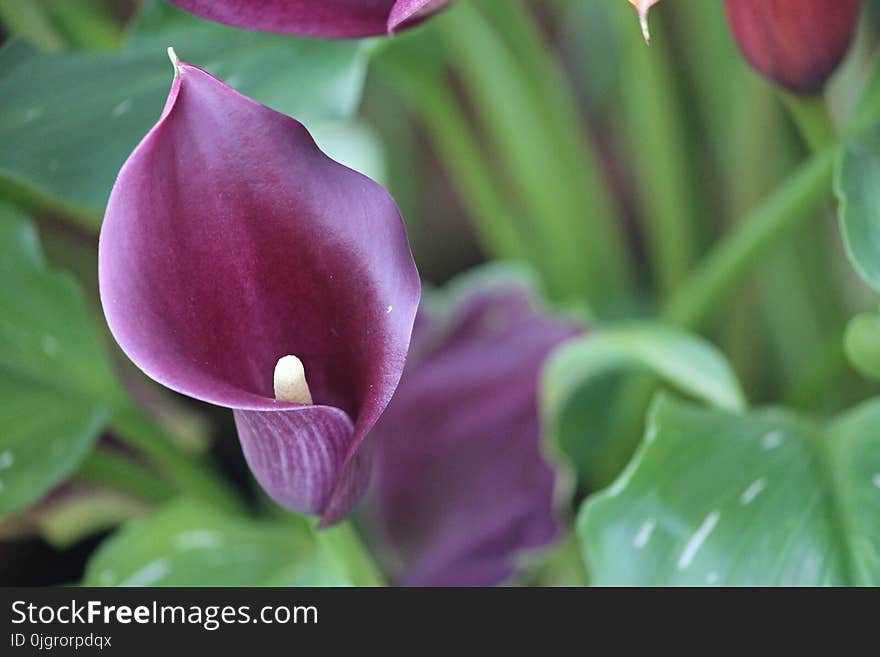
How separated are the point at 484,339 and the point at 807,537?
0.26 metres

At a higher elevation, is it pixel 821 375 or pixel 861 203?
pixel 861 203

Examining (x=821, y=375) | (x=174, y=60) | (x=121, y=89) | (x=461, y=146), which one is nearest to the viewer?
(x=174, y=60)

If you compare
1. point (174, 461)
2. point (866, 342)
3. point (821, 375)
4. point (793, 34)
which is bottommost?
point (174, 461)

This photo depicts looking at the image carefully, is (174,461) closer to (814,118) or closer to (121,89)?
(121,89)

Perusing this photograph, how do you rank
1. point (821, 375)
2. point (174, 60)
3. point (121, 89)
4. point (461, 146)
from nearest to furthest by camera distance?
point (174, 60) < point (121, 89) < point (821, 375) < point (461, 146)

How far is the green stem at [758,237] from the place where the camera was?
17.3 inches

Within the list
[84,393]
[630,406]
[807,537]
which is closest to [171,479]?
[84,393]

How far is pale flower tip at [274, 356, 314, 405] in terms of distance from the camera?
1.05ft

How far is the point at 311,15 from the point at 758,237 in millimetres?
252

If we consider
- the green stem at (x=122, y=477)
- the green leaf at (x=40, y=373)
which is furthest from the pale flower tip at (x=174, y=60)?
the green stem at (x=122, y=477)

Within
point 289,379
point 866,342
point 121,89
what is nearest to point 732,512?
point 866,342

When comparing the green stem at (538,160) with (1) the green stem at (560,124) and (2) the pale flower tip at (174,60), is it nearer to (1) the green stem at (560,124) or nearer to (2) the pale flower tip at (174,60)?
(1) the green stem at (560,124)

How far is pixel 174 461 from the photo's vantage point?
568mm
